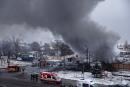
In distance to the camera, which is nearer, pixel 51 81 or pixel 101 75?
pixel 51 81

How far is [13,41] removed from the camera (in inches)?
3642

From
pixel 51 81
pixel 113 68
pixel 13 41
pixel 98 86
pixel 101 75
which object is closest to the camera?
pixel 98 86

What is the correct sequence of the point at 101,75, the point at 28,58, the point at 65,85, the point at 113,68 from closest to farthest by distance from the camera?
the point at 65,85, the point at 101,75, the point at 113,68, the point at 28,58

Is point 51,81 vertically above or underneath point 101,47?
underneath

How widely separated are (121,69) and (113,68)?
1.42 meters

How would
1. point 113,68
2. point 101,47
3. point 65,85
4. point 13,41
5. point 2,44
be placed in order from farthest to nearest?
point 13,41 < point 2,44 < point 101,47 < point 113,68 < point 65,85

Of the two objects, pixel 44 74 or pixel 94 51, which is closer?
pixel 44 74

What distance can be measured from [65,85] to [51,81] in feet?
11.1

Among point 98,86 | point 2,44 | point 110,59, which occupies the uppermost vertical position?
point 2,44

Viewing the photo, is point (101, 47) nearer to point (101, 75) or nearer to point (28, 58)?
point (101, 75)

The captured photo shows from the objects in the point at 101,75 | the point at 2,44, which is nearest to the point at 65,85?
the point at 101,75

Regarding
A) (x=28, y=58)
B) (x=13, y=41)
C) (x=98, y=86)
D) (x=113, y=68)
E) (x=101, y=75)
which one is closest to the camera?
(x=98, y=86)

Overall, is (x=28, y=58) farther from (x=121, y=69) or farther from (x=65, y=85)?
(x=65, y=85)

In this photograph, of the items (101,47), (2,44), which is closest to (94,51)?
(101,47)
